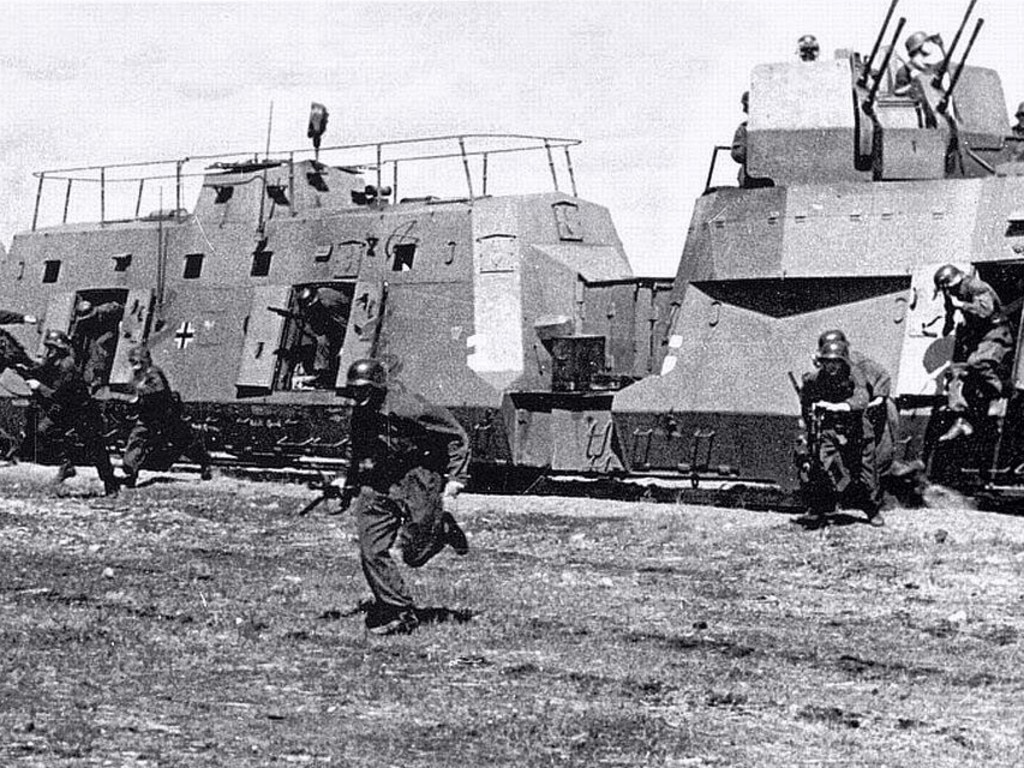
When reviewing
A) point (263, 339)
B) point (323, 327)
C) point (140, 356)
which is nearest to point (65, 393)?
point (140, 356)

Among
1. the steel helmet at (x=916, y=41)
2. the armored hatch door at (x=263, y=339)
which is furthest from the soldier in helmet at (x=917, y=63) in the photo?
the armored hatch door at (x=263, y=339)

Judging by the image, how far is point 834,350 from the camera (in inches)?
528

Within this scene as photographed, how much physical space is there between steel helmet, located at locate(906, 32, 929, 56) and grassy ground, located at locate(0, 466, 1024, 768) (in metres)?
5.46

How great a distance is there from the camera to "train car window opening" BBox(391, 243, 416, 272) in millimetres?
18406

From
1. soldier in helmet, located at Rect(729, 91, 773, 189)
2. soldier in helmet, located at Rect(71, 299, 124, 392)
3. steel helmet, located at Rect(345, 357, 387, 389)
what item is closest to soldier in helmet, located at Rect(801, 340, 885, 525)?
soldier in helmet, located at Rect(729, 91, 773, 189)

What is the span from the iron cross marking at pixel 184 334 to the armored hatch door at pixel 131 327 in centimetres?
54

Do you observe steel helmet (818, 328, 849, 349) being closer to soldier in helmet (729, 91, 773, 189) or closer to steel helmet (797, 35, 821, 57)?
soldier in helmet (729, 91, 773, 189)

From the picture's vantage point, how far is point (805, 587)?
36.4 ft

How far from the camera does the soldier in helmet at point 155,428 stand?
18250 mm

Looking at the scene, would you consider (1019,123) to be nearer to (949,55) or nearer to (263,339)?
(949,55)

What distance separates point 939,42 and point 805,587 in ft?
27.7

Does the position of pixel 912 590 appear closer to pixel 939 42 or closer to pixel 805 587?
pixel 805 587

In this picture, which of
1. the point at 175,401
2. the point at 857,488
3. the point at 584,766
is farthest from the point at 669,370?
the point at 584,766

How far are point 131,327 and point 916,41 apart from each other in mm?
10336
